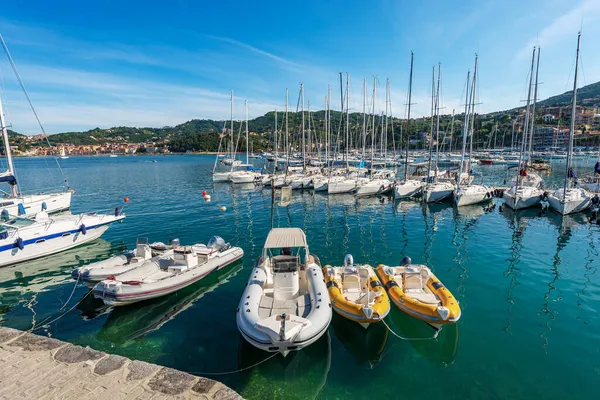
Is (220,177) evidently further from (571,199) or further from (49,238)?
(571,199)

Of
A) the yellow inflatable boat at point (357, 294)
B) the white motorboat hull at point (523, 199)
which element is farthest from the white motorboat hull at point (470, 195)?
the yellow inflatable boat at point (357, 294)

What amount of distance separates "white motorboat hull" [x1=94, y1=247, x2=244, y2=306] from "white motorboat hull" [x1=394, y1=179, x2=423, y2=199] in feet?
79.9

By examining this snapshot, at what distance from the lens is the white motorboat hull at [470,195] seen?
29.5 meters

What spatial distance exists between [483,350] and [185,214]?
24.8 m

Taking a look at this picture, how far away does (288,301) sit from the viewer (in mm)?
9852

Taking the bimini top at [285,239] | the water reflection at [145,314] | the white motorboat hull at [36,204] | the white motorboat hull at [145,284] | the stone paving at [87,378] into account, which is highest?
the bimini top at [285,239]

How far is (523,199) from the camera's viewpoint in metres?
27.7

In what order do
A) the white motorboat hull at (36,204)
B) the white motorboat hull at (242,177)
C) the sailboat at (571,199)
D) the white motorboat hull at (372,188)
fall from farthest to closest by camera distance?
the white motorboat hull at (242,177) → the white motorboat hull at (372,188) → the sailboat at (571,199) → the white motorboat hull at (36,204)

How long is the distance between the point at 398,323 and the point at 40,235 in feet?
60.1

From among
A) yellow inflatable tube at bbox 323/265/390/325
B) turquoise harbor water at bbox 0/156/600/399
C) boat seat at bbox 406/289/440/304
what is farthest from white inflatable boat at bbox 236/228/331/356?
boat seat at bbox 406/289/440/304

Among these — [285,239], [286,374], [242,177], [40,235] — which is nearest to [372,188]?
[242,177]

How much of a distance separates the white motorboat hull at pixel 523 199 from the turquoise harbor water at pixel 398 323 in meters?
5.98

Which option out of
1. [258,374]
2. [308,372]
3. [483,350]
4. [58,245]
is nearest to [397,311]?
[483,350]

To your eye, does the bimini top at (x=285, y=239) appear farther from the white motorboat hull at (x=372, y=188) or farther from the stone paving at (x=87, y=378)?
the white motorboat hull at (x=372, y=188)
